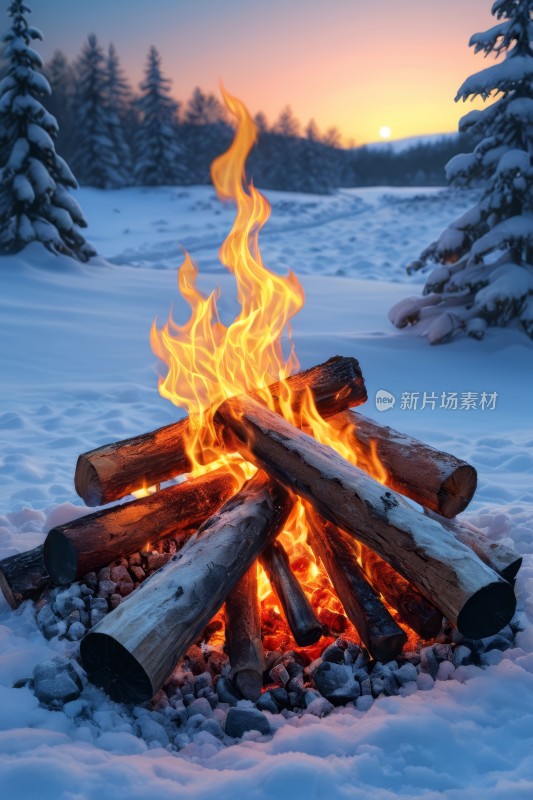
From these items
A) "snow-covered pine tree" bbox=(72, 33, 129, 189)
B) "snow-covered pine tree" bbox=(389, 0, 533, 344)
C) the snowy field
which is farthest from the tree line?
"snow-covered pine tree" bbox=(389, 0, 533, 344)

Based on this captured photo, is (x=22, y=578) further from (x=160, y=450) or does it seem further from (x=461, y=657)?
(x=461, y=657)

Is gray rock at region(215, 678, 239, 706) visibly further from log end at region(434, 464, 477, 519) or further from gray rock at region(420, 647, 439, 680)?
log end at region(434, 464, 477, 519)

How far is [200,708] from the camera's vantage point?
280cm

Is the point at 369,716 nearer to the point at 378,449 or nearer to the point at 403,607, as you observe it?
the point at 403,607

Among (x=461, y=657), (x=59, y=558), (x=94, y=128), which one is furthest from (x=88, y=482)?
(x=94, y=128)

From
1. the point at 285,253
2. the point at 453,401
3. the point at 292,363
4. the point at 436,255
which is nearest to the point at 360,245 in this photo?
the point at 285,253

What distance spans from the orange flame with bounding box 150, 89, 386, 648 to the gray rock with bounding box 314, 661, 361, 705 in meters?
0.57

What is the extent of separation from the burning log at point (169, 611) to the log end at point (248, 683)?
0.26 metres

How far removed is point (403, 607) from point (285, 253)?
2195 cm

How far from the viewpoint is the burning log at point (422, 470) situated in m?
3.77

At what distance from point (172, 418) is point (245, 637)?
4.37 meters

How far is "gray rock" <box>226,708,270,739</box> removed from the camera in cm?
267

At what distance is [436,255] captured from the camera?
11.1m

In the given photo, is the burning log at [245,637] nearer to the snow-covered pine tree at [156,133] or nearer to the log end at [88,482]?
the log end at [88,482]
